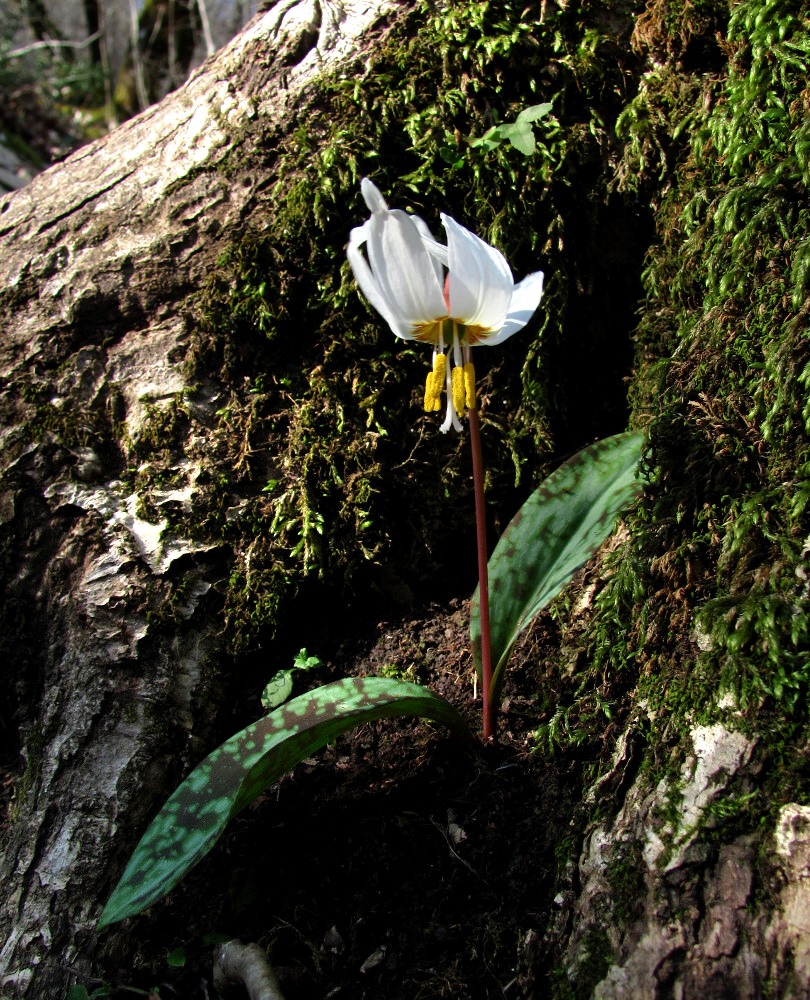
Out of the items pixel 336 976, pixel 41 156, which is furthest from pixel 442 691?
pixel 41 156

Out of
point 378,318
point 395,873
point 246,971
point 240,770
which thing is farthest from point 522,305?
point 246,971

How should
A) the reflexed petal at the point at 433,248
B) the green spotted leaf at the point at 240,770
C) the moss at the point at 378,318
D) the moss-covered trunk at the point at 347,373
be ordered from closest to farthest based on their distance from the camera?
the green spotted leaf at the point at 240,770 < the reflexed petal at the point at 433,248 < the moss-covered trunk at the point at 347,373 < the moss at the point at 378,318

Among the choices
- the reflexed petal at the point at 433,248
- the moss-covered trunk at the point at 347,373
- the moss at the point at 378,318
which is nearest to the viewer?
the reflexed petal at the point at 433,248

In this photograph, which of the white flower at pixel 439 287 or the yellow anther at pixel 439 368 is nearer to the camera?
the white flower at pixel 439 287

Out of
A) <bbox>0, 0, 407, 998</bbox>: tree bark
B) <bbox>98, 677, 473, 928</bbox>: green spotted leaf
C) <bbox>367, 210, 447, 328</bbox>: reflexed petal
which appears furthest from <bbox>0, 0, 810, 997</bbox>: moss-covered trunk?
<bbox>367, 210, 447, 328</bbox>: reflexed petal

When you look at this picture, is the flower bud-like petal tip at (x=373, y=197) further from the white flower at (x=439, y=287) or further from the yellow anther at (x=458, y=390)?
the yellow anther at (x=458, y=390)

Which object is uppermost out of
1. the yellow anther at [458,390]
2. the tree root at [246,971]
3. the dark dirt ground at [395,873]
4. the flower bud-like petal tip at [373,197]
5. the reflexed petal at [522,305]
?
the flower bud-like petal tip at [373,197]

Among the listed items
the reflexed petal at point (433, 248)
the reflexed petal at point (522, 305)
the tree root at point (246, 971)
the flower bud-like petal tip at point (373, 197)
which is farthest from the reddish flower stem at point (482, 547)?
the tree root at point (246, 971)
